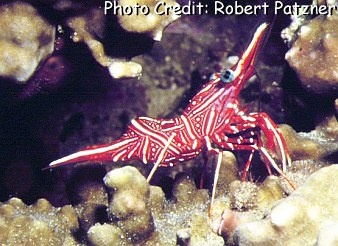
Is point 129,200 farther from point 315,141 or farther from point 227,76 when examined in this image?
point 315,141

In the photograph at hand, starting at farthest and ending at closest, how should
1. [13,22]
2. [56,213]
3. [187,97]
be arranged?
[187,97] → [56,213] → [13,22]

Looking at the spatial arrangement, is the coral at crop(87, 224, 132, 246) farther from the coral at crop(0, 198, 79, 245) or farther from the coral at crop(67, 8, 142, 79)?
the coral at crop(67, 8, 142, 79)

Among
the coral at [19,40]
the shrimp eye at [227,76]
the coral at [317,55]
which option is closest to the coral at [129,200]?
the coral at [19,40]

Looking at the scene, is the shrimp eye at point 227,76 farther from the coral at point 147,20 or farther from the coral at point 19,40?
the coral at point 19,40

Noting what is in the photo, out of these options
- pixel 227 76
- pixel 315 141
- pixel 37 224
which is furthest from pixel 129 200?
pixel 315 141

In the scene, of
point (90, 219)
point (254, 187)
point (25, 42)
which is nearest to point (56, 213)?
point (90, 219)

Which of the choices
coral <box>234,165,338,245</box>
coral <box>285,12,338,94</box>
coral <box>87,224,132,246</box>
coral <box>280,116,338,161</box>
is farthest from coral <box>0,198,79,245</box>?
coral <box>285,12,338,94</box>

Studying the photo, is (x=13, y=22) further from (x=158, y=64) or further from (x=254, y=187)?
(x=158, y=64)
